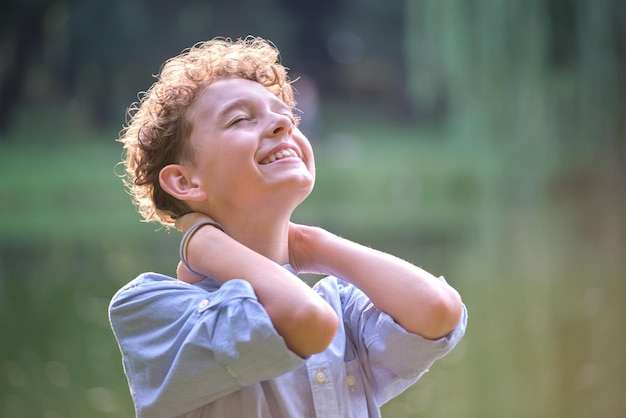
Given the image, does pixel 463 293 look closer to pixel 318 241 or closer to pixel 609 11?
pixel 609 11

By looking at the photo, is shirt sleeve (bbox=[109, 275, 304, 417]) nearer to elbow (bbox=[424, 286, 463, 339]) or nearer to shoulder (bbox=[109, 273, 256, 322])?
shoulder (bbox=[109, 273, 256, 322])

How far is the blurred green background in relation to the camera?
3529mm

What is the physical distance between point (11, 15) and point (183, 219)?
7.32 metres

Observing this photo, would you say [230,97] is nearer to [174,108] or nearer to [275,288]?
[174,108]

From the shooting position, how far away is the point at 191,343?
80 cm

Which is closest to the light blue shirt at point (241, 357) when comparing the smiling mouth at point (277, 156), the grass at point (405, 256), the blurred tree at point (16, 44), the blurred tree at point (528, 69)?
the smiling mouth at point (277, 156)

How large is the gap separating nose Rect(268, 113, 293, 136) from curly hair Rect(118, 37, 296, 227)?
0.08 m

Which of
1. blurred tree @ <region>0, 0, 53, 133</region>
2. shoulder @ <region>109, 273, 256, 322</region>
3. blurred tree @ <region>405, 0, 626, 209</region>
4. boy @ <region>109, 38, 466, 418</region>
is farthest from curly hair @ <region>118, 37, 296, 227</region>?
blurred tree @ <region>0, 0, 53, 133</region>

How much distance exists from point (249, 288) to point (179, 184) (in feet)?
0.60

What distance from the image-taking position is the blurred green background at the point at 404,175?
3.53m

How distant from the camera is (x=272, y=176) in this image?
0.90 m

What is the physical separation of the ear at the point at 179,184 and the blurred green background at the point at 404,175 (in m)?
2.19

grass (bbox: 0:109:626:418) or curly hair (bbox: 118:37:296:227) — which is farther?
grass (bbox: 0:109:626:418)

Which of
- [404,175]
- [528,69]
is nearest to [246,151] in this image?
[528,69]
